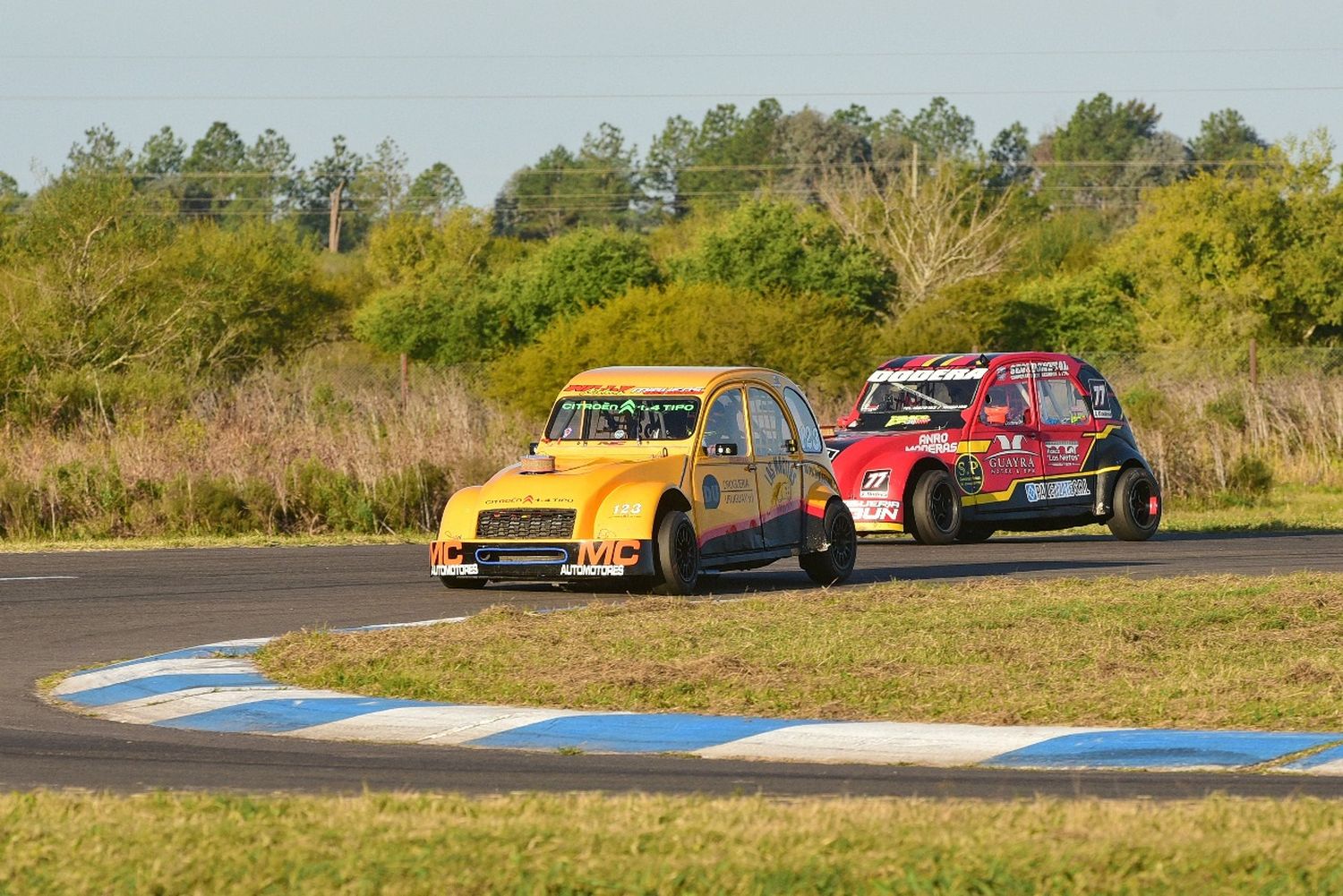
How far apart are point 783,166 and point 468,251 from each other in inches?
2233

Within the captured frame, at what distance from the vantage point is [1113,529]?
2255 cm

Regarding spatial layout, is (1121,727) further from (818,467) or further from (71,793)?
(818,467)

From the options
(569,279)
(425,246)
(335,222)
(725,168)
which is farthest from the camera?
(725,168)

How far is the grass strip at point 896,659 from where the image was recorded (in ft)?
31.8

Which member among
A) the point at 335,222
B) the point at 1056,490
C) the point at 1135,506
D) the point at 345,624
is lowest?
the point at 345,624

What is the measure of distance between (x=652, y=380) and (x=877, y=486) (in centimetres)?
486

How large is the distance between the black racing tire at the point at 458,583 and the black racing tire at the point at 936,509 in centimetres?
612


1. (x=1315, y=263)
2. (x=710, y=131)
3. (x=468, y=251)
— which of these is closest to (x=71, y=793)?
(x=1315, y=263)

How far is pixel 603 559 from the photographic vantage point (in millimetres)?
14945

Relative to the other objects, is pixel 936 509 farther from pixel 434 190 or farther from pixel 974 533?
pixel 434 190

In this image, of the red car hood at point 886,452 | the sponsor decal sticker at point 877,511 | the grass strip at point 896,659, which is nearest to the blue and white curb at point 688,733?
the grass strip at point 896,659

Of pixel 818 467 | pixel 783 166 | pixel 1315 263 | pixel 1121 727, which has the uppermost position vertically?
pixel 783 166

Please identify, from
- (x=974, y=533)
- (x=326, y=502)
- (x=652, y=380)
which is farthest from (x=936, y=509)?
(x=326, y=502)

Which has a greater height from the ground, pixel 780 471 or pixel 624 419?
pixel 624 419
